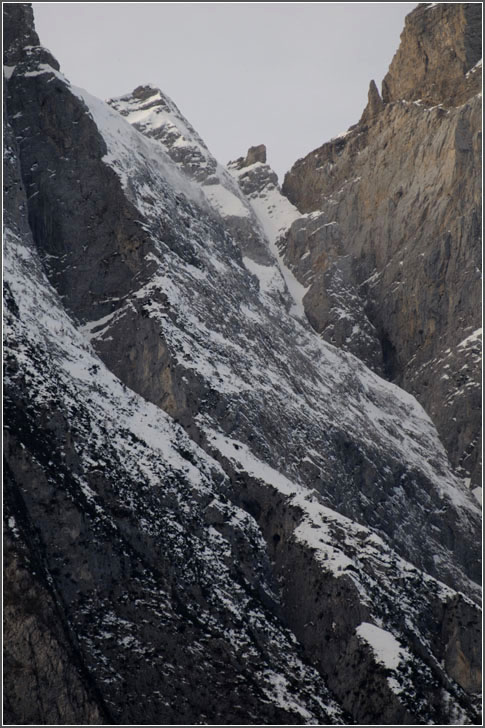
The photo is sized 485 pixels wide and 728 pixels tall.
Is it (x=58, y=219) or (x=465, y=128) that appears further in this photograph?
(x=465, y=128)

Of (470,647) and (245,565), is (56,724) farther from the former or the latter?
(470,647)

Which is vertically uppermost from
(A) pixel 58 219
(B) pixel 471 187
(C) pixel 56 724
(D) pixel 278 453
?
(B) pixel 471 187

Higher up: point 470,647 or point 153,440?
point 153,440

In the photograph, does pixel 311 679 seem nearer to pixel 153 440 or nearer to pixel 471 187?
pixel 153 440

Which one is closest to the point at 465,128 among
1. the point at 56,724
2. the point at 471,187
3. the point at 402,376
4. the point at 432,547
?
the point at 471,187

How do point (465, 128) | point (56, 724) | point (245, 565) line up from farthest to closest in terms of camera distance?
1. point (465, 128)
2. point (245, 565)
3. point (56, 724)

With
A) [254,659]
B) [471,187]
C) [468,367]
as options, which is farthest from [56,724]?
[471,187]

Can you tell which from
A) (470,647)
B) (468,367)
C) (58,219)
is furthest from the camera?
(468,367)
